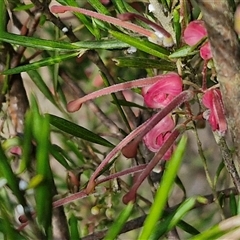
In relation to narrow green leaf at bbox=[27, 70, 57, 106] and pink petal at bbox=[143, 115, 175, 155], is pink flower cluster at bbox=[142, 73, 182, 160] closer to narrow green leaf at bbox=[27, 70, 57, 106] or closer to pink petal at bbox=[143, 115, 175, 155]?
pink petal at bbox=[143, 115, 175, 155]

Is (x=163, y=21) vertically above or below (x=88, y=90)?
above

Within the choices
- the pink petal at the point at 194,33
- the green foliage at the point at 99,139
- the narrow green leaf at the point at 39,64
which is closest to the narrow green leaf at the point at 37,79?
the green foliage at the point at 99,139

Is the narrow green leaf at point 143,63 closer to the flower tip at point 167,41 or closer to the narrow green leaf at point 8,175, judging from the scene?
the flower tip at point 167,41

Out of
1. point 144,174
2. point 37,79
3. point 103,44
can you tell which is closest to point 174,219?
point 144,174

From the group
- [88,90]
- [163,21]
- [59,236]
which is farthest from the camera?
[88,90]

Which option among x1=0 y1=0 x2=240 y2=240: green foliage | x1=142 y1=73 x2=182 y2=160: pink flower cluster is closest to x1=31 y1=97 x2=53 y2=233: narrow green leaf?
x1=0 y1=0 x2=240 y2=240: green foliage

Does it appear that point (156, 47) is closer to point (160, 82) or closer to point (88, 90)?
point (160, 82)

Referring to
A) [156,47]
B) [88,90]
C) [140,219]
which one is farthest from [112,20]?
[88,90]
